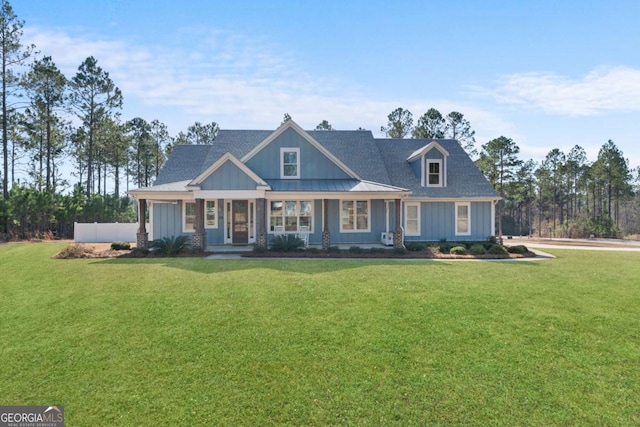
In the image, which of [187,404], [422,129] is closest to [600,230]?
[422,129]

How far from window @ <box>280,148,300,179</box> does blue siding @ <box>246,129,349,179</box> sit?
0.16 meters

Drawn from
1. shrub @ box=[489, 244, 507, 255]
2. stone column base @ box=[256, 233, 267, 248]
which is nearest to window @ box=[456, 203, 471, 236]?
shrub @ box=[489, 244, 507, 255]

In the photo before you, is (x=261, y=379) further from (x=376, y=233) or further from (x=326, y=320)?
(x=376, y=233)

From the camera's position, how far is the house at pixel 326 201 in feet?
54.5

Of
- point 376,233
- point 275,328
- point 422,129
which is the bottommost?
point 275,328

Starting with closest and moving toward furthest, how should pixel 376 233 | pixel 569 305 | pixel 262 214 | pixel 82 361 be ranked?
pixel 82 361 < pixel 569 305 < pixel 262 214 < pixel 376 233

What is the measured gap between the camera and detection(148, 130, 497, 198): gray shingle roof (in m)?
19.2

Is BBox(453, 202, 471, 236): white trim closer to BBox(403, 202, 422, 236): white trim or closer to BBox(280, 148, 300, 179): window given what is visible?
BBox(403, 202, 422, 236): white trim

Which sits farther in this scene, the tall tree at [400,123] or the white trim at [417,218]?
the tall tree at [400,123]

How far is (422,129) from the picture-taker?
3809 centimetres

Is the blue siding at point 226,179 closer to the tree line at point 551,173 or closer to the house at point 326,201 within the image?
the house at point 326,201

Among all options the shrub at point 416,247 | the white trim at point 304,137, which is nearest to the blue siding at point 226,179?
the white trim at point 304,137

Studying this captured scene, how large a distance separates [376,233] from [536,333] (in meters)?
12.2

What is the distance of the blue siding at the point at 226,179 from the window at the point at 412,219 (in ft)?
29.2
